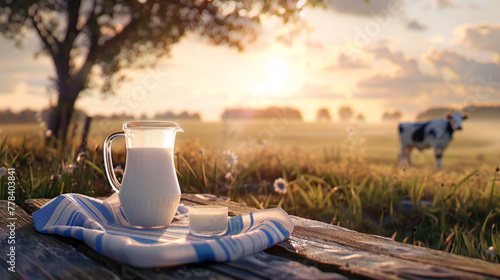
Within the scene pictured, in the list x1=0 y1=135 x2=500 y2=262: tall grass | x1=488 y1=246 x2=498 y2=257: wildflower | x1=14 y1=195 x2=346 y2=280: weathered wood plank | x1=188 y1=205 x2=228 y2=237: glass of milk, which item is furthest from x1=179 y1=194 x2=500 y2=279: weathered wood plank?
x1=0 y1=135 x2=500 y2=262: tall grass

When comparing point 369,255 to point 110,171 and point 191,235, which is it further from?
point 110,171

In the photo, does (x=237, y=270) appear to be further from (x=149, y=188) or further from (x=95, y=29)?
(x=95, y=29)

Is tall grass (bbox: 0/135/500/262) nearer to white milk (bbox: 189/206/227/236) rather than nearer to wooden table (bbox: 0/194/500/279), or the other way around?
wooden table (bbox: 0/194/500/279)

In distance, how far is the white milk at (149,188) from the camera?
1.94 m

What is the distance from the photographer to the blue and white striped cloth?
4.65 feet

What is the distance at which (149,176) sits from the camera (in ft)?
6.57

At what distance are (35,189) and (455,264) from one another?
3.52 metres

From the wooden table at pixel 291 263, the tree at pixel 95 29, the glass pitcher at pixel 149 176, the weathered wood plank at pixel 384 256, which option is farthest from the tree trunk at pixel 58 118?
the weathered wood plank at pixel 384 256

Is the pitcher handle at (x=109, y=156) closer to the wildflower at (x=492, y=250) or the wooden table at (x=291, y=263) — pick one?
the wooden table at (x=291, y=263)

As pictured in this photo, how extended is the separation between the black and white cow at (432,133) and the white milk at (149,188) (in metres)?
8.15

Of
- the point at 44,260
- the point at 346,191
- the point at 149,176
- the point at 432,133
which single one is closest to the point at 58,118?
the point at 346,191

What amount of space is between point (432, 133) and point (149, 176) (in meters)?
8.64

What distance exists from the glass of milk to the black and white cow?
27.1ft

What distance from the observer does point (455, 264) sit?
145cm
